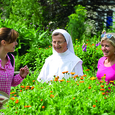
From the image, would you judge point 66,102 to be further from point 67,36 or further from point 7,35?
point 67,36

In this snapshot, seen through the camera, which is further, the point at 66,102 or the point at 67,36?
the point at 67,36

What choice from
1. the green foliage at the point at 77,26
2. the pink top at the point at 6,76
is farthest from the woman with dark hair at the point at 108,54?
the green foliage at the point at 77,26

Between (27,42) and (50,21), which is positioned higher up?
(50,21)

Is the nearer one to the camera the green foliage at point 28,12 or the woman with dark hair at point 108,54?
the woman with dark hair at point 108,54

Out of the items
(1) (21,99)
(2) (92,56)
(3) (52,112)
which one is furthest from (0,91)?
(2) (92,56)

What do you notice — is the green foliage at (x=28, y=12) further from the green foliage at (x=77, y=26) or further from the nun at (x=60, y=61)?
the nun at (x=60, y=61)

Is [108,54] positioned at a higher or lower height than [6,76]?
higher

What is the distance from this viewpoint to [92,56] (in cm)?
520

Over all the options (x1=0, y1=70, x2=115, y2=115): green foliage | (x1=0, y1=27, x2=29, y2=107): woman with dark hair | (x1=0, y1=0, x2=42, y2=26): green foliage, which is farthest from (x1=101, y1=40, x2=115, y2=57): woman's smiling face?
(x1=0, y1=0, x2=42, y2=26): green foliage

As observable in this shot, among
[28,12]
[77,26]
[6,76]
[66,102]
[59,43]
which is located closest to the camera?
[66,102]

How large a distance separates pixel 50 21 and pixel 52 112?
9.14m

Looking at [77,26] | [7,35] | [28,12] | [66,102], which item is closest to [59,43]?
[7,35]

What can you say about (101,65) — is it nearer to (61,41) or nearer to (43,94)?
(61,41)

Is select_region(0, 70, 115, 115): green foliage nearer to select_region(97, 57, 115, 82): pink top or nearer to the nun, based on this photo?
select_region(97, 57, 115, 82): pink top
